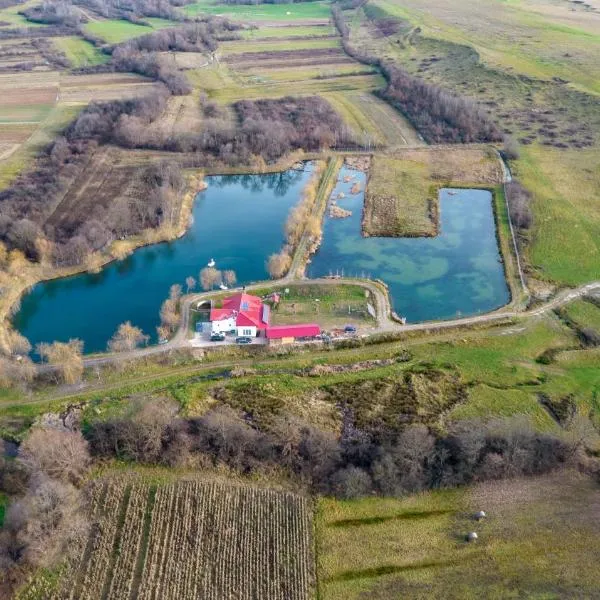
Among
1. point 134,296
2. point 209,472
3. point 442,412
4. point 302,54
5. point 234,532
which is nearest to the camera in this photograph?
point 234,532

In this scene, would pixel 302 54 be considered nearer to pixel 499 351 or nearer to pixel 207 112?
pixel 207 112

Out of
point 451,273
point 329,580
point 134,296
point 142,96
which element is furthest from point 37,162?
point 329,580

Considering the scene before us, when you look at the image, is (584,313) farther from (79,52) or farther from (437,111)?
(79,52)

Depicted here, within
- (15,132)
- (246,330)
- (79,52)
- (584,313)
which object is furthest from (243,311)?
(79,52)

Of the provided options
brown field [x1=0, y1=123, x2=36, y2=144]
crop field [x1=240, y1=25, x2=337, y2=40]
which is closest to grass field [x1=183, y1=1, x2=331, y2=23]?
crop field [x1=240, y1=25, x2=337, y2=40]

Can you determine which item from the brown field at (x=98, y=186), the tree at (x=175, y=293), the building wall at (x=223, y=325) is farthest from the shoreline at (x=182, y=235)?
the tree at (x=175, y=293)

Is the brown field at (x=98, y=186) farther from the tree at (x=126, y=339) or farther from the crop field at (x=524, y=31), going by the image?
the crop field at (x=524, y=31)

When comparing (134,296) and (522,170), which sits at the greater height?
(522,170)
